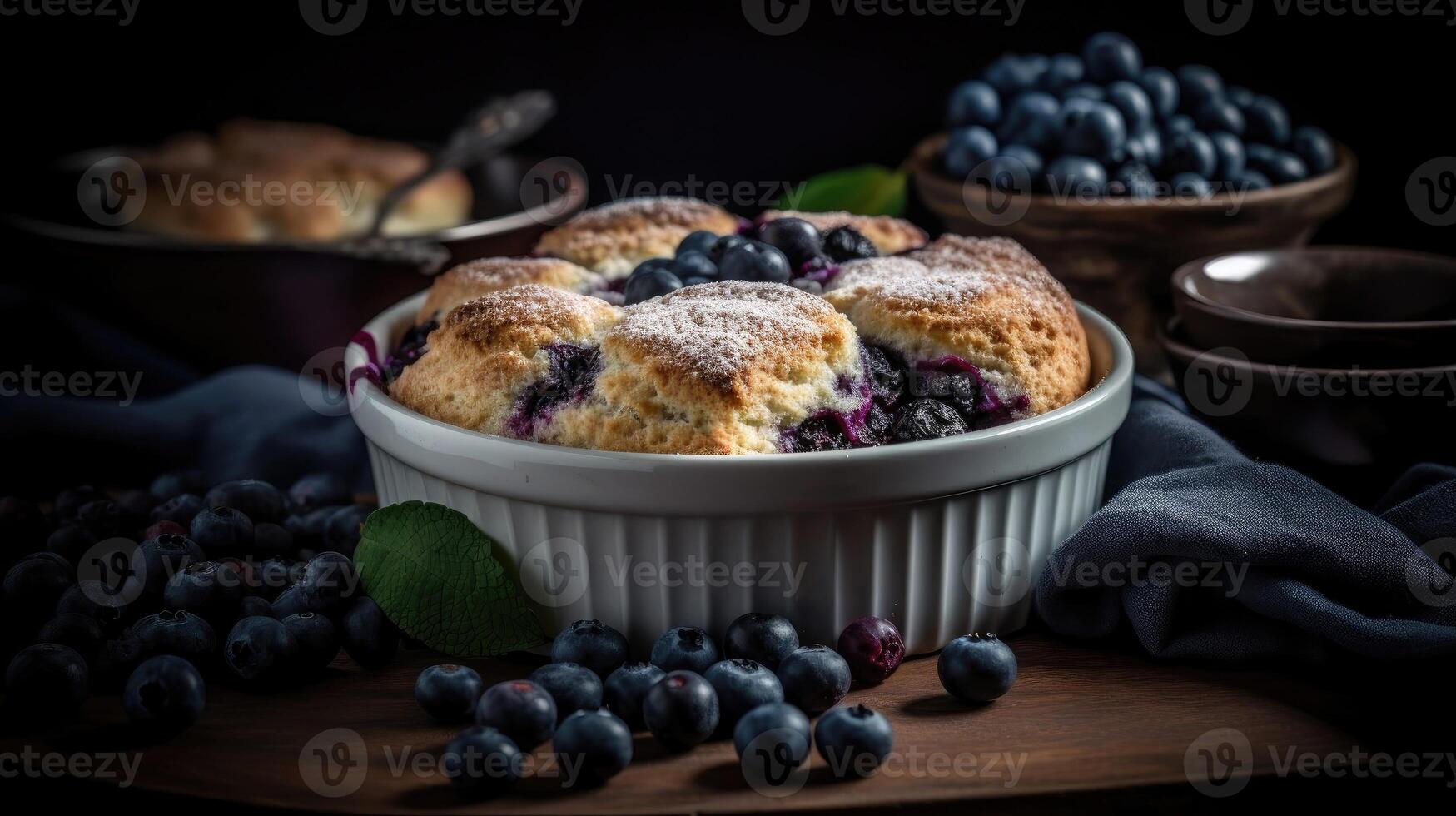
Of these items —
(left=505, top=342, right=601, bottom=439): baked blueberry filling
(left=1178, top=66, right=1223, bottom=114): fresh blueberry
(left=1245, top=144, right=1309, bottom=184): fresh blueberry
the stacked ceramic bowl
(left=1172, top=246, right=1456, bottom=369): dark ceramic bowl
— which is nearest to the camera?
(left=505, top=342, right=601, bottom=439): baked blueberry filling

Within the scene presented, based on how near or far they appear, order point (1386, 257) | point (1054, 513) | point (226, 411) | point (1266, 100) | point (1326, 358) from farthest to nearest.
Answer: point (1266, 100)
point (226, 411)
point (1386, 257)
point (1326, 358)
point (1054, 513)

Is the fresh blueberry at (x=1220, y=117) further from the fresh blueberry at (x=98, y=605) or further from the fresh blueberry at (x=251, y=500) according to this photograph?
the fresh blueberry at (x=98, y=605)

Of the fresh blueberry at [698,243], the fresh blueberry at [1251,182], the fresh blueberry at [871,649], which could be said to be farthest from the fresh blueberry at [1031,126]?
the fresh blueberry at [871,649]

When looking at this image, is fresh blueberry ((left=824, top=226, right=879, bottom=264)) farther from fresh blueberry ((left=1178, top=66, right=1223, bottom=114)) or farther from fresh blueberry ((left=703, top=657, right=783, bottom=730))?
fresh blueberry ((left=1178, top=66, right=1223, bottom=114))

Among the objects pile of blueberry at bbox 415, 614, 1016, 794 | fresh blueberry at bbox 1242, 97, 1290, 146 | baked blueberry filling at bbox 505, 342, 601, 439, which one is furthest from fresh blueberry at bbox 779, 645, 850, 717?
Result: fresh blueberry at bbox 1242, 97, 1290, 146

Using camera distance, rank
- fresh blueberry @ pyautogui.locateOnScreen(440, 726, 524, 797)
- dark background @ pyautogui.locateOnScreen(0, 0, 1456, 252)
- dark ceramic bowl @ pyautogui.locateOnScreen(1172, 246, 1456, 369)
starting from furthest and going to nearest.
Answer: dark background @ pyautogui.locateOnScreen(0, 0, 1456, 252) < dark ceramic bowl @ pyautogui.locateOnScreen(1172, 246, 1456, 369) < fresh blueberry @ pyautogui.locateOnScreen(440, 726, 524, 797)

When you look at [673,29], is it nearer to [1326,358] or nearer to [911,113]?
[911,113]

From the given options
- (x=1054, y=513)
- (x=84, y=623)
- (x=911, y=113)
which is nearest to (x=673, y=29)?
(x=911, y=113)

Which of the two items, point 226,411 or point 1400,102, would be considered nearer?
point 226,411

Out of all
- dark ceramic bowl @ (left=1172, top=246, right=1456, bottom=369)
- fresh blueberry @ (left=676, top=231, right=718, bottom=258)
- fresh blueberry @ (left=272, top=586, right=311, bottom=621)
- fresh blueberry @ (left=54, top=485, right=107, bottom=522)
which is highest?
fresh blueberry @ (left=676, top=231, right=718, bottom=258)
